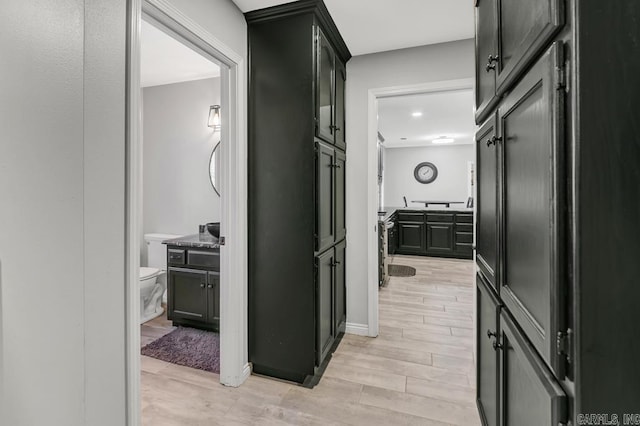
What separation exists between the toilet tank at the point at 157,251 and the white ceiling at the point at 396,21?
8.41 feet

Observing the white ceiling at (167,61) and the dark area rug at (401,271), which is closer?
the white ceiling at (167,61)

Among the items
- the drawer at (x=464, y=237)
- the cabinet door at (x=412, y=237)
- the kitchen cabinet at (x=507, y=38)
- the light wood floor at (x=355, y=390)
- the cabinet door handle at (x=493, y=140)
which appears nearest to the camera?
the kitchen cabinet at (x=507, y=38)

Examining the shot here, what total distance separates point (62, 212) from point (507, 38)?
4.99 feet

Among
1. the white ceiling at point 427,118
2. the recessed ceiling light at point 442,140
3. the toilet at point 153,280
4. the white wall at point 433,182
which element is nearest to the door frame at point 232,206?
the toilet at point 153,280

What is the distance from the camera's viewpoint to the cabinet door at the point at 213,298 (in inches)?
109

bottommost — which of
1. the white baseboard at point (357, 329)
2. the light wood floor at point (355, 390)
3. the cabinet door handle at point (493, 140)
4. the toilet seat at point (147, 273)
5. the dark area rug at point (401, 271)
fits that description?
the light wood floor at point (355, 390)

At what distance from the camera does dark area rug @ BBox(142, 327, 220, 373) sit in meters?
2.37

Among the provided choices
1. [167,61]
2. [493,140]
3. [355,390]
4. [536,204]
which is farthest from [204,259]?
[536,204]

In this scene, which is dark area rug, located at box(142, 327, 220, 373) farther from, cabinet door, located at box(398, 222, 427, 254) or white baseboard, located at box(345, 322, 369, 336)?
cabinet door, located at box(398, 222, 427, 254)

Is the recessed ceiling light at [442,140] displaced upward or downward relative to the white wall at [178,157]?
upward

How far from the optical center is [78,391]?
1086mm

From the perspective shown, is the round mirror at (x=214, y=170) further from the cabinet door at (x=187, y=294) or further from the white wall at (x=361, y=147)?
the white wall at (x=361, y=147)

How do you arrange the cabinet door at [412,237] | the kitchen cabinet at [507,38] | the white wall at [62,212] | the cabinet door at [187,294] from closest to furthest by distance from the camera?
the kitchen cabinet at [507,38], the white wall at [62,212], the cabinet door at [187,294], the cabinet door at [412,237]

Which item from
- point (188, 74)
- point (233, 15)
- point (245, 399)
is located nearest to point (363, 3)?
point (233, 15)
